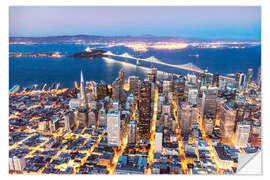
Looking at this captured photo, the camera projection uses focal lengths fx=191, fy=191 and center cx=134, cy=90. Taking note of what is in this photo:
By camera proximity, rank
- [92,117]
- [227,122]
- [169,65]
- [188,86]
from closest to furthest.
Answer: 1. [227,122]
2. [92,117]
3. [169,65]
4. [188,86]

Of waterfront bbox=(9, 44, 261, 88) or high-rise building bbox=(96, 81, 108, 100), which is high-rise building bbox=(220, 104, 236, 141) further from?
high-rise building bbox=(96, 81, 108, 100)

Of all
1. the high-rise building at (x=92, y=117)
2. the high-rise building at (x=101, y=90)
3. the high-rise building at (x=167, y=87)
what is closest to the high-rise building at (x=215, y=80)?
the high-rise building at (x=167, y=87)

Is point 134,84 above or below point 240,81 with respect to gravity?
below

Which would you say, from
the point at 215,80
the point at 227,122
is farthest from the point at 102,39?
the point at 227,122

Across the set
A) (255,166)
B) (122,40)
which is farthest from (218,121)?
(122,40)

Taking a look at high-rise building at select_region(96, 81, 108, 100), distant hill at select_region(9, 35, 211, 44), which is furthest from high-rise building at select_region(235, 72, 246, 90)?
high-rise building at select_region(96, 81, 108, 100)
